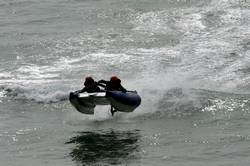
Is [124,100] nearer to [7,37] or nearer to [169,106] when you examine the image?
[169,106]

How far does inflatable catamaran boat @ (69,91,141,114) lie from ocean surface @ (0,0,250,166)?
482 mm

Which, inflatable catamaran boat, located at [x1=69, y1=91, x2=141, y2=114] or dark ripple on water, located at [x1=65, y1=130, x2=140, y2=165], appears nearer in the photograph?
dark ripple on water, located at [x1=65, y1=130, x2=140, y2=165]

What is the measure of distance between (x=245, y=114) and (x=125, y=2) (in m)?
21.1

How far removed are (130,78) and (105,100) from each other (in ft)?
19.8

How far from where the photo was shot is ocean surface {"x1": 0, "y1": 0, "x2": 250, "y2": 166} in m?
19.7

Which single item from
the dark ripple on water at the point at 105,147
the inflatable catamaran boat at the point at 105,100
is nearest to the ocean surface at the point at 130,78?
the dark ripple on water at the point at 105,147

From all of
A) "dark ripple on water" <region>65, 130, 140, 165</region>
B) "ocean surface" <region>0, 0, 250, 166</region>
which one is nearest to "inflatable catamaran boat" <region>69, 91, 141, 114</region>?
"ocean surface" <region>0, 0, 250, 166</region>

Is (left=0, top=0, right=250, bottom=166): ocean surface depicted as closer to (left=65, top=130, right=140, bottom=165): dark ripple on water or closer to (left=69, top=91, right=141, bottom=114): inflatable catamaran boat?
(left=65, top=130, right=140, bottom=165): dark ripple on water

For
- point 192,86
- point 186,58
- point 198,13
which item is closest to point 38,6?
point 198,13

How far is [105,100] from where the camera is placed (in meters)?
23.0

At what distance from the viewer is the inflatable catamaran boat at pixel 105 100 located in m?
22.5

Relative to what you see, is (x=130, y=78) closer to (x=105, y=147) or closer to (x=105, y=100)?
(x=105, y=100)

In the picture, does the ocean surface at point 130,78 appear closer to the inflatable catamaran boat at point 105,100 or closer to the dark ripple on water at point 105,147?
the dark ripple on water at point 105,147

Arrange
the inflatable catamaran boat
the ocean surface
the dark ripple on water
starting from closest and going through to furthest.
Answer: the dark ripple on water
the ocean surface
the inflatable catamaran boat
